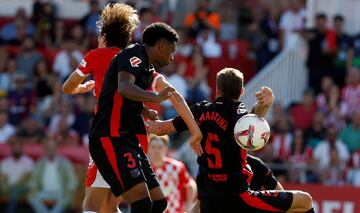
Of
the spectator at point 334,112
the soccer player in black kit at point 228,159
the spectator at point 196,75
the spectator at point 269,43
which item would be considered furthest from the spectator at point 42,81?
the soccer player in black kit at point 228,159

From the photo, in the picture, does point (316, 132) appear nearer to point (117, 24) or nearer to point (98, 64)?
point (117, 24)

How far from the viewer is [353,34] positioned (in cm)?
2072

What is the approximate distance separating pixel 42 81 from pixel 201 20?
320 cm

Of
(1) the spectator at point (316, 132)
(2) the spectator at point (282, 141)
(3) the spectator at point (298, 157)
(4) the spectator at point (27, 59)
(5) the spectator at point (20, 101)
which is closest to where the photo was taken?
(3) the spectator at point (298, 157)

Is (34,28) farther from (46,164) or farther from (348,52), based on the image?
(348,52)

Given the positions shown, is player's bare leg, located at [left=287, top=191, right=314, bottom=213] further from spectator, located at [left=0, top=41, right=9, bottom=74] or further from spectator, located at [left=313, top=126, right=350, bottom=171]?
spectator, located at [left=0, top=41, right=9, bottom=74]

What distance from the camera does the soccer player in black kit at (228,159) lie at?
10008 millimetres

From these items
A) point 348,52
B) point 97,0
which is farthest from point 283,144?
point 97,0

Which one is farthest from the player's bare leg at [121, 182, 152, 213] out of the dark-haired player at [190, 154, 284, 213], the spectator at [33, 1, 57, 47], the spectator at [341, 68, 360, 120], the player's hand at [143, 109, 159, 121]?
the spectator at [33, 1, 57, 47]

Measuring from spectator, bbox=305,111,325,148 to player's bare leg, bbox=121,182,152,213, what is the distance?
9518 millimetres

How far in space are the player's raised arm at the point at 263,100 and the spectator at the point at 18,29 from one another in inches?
485

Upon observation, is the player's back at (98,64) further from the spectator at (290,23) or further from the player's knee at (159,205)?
the spectator at (290,23)

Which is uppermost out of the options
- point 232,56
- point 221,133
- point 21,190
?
point 221,133

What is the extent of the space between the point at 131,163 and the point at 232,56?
12.4 metres
